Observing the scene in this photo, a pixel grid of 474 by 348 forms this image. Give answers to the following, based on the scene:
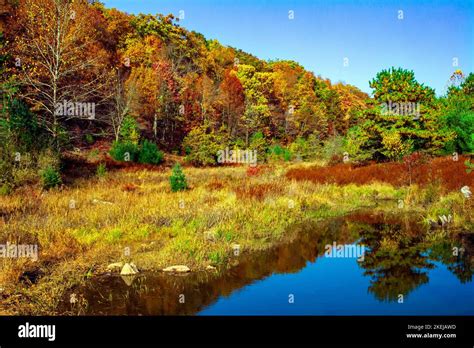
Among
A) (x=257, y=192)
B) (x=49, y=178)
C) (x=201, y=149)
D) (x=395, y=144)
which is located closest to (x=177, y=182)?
(x=257, y=192)

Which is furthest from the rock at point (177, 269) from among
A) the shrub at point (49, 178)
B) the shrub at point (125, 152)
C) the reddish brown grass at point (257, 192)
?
the shrub at point (125, 152)

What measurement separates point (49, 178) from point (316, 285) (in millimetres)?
12190

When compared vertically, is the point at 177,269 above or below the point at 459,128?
below

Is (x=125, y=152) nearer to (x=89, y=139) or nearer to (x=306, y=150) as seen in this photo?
(x=89, y=139)

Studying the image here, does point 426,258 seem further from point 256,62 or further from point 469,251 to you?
point 256,62

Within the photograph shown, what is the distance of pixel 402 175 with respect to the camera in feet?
66.4

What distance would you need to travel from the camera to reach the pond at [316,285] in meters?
6.71

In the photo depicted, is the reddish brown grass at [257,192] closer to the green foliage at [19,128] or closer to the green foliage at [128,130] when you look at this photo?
the green foliage at [19,128]

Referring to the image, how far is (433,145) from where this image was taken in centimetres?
2653

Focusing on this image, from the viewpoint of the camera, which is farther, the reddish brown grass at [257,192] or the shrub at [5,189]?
the reddish brown grass at [257,192]

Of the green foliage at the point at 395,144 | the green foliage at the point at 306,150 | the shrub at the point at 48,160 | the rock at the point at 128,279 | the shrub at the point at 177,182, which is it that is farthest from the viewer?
the green foliage at the point at 306,150

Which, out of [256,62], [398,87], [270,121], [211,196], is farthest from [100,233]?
[256,62]

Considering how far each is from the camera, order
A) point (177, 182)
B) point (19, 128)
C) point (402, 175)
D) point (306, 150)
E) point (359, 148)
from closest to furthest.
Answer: point (19, 128), point (177, 182), point (402, 175), point (359, 148), point (306, 150)

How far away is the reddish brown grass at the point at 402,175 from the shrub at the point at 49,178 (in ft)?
38.7
